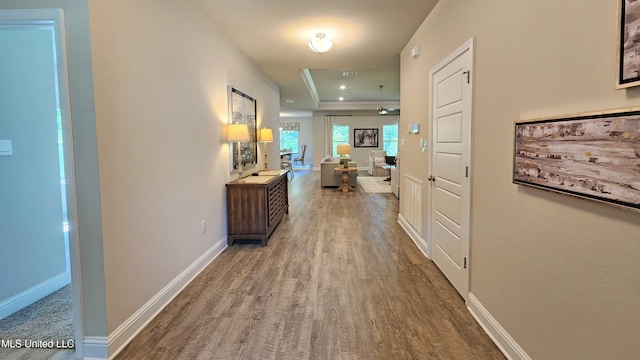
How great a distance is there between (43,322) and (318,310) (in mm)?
1930

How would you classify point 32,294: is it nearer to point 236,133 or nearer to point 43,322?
point 43,322

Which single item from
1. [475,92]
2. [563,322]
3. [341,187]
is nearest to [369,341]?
[563,322]

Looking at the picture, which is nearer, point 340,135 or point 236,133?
point 236,133

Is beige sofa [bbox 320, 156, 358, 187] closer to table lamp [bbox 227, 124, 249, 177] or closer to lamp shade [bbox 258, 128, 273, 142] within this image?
lamp shade [bbox 258, 128, 273, 142]

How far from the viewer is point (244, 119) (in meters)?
4.79

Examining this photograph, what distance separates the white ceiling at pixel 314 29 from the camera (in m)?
3.33

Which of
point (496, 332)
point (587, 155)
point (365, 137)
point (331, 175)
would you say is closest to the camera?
point (587, 155)

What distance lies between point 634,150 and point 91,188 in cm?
247

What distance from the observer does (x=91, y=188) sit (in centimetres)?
191

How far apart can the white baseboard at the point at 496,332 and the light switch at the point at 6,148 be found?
3624 mm

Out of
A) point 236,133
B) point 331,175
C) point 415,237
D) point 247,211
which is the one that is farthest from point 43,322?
point 331,175

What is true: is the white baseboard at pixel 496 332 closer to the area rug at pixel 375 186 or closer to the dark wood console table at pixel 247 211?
the dark wood console table at pixel 247 211

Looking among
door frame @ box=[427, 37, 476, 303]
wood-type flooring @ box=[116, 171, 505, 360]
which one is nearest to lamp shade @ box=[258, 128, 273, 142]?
wood-type flooring @ box=[116, 171, 505, 360]

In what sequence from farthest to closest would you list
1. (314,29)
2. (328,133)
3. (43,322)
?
(328,133), (314,29), (43,322)
